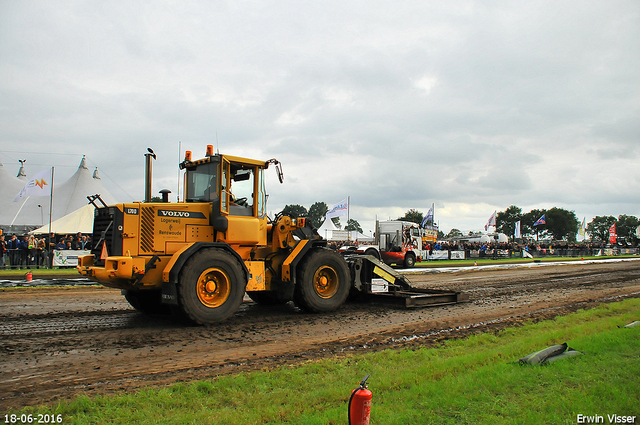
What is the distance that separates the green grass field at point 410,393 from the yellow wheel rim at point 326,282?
3510mm

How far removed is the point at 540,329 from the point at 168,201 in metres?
7.38

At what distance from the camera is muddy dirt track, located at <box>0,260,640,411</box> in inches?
203

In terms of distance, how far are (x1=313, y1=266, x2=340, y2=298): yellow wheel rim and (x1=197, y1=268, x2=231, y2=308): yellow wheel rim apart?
85.6 inches

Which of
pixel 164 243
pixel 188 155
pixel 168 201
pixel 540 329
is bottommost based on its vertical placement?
pixel 540 329

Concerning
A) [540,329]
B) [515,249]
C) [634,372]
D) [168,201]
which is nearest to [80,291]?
[168,201]

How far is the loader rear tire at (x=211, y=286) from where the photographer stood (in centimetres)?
740

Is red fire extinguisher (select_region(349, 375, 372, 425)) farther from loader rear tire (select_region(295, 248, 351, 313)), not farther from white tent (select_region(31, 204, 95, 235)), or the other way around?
white tent (select_region(31, 204, 95, 235))

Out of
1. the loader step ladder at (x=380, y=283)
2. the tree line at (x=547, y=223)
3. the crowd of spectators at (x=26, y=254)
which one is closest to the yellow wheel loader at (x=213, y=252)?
the loader step ladder at (x=380, y=283)

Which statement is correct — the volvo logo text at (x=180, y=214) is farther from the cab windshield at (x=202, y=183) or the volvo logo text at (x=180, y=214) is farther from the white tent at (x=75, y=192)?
the white tent at (x=75, y=192)

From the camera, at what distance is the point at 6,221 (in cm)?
3072

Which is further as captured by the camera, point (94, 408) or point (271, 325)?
point (271, 325)

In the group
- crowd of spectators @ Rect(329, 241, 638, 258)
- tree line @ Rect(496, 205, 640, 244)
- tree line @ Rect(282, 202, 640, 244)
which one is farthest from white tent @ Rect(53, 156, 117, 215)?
tree line @ Rect(496, 205, 640, 244)

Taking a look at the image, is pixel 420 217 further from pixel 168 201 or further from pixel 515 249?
pixel 168 201

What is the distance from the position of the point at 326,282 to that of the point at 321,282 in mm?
135
